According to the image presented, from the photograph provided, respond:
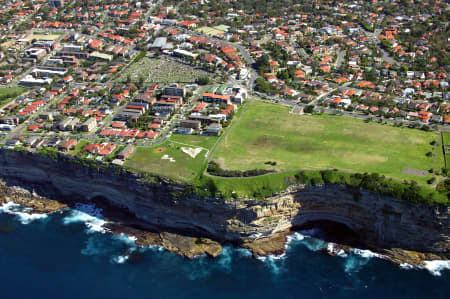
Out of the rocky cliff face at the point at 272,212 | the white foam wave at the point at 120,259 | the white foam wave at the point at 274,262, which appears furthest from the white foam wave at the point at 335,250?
the white foam wave at the point at 120,259

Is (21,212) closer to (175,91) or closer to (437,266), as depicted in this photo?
(175,91)

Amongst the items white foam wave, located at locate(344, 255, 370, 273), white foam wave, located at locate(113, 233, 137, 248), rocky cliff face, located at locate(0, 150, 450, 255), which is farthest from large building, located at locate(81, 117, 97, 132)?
white foam wave, located at locate(344, 255, 370, 273)

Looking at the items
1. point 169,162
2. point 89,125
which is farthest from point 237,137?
point 89,125

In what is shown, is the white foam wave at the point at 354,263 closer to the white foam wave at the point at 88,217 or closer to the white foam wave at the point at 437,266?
the white foam wave at the point at 437,266

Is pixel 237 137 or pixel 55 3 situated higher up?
pixel 55 3

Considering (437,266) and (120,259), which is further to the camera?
(120,259)

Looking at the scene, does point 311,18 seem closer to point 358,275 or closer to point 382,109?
point 382,109
